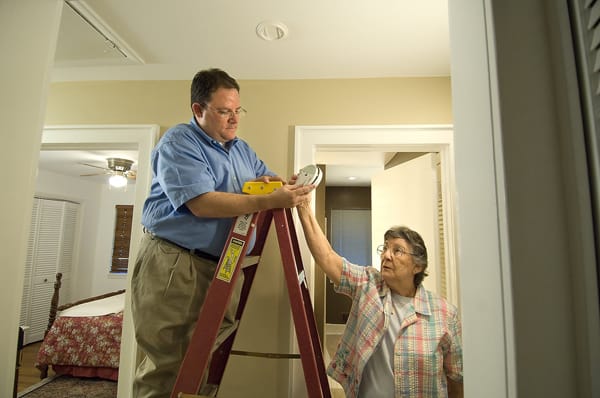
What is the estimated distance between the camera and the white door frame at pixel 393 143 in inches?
60.2

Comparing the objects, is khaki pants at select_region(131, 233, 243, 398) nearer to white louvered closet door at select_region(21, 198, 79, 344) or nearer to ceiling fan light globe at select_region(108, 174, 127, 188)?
ceiling fan light globe at select_region(108, 174, 127, 188)

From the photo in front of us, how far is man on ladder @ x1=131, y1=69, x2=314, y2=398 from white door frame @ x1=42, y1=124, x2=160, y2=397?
0.55 meters

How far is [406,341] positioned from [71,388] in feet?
11.4

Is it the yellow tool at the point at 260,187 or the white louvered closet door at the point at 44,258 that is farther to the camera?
the white louvered closet door at the point at 44,258

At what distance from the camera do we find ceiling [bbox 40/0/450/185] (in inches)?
45.3

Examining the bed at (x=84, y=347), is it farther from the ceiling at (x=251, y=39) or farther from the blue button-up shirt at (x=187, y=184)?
the blue button-up shirt at (x=187, y=184)

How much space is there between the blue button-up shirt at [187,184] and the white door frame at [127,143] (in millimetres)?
561

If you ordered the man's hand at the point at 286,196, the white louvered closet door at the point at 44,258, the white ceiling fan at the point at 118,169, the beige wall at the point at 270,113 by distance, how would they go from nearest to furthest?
the man's hand at the point at 286,196 < the beige wall at the point at 270,113 < the white ceiling fan at the point at 118,169 < the white louvered closet door at the point at 44,258

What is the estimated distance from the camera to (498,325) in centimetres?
37

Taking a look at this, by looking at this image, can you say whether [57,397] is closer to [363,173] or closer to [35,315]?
[35,315]

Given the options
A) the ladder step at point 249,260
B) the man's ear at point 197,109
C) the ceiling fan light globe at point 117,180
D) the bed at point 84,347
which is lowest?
the bed at point 84,347

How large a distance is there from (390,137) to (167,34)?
4.15 ft

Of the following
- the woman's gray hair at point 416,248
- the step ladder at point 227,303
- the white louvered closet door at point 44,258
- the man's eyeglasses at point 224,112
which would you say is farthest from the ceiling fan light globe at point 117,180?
the woman's gray hair at point 416,248

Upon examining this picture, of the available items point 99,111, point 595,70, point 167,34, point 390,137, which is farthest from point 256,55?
point 595,70
